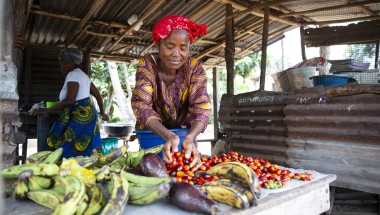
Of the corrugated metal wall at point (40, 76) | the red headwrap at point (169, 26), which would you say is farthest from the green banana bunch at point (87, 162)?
the corrugated metal wall at point (40, 76)

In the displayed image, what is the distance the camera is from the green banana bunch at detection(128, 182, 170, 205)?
1411 millimetres

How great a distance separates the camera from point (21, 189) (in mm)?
1496

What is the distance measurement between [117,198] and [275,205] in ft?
2.92

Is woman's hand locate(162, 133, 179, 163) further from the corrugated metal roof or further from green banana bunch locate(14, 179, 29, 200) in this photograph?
the corrugated metal roof

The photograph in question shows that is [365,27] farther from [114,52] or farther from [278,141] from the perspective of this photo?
[114,52]

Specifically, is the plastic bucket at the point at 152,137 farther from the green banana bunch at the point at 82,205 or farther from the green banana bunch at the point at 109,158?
the green banana bunch at the point at 82,205

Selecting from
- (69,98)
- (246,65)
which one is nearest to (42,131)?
(69,98)

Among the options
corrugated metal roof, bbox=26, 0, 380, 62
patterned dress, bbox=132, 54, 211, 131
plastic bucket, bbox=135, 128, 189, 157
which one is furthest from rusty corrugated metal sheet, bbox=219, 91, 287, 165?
plastic bucket, bbox=135, 128, 189, 157

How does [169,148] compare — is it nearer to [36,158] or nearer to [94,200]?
[94,200]

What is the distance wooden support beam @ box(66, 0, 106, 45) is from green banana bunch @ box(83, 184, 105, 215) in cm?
410

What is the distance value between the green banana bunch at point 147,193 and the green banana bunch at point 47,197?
1.06 feet

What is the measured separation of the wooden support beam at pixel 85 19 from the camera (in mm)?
4902

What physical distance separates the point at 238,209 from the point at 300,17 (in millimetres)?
6773

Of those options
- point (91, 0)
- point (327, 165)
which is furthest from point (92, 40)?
point (327, 165)
